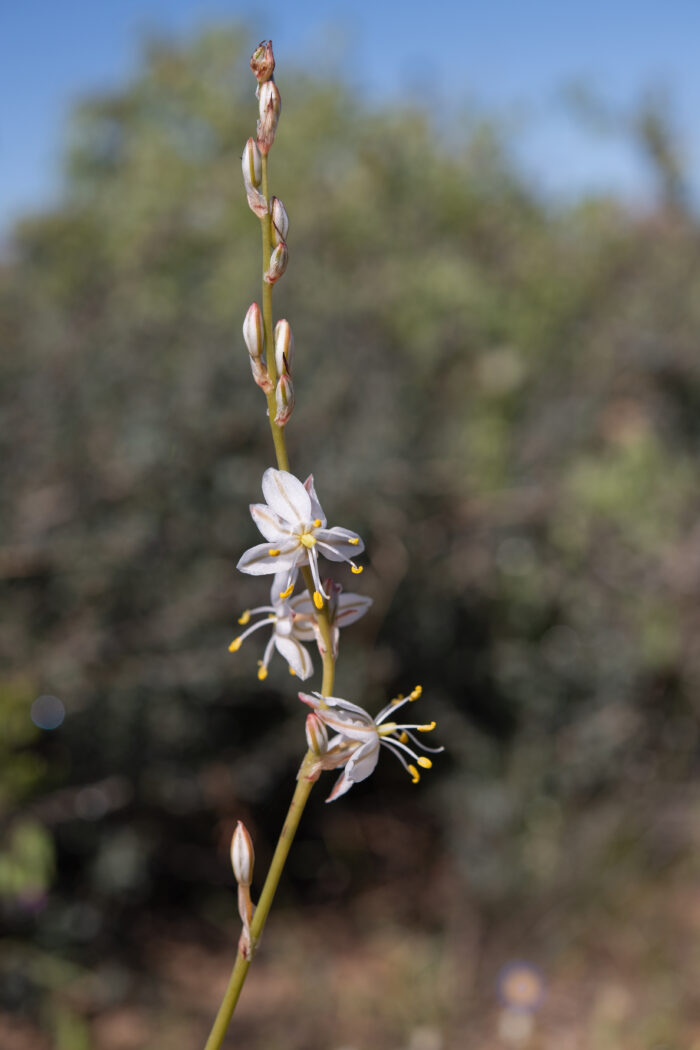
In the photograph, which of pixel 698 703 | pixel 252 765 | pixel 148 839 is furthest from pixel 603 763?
pixel 148 839

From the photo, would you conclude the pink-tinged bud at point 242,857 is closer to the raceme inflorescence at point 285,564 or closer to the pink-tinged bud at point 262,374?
the raceme inflorescence at point 285,564

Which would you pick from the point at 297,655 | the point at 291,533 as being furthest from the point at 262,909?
the point at 291,533

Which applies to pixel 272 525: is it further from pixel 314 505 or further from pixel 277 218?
pixel 277 218

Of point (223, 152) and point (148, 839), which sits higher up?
point (223, 152)

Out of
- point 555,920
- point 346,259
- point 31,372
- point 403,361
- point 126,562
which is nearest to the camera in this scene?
point 126,562


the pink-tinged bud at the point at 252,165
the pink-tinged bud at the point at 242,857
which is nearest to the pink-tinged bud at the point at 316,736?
the pink-tinged bud at the point at 242,857

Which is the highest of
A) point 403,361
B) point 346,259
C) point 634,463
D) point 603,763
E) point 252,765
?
point 346,259

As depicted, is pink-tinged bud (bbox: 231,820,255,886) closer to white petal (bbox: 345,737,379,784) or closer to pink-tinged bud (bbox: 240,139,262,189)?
white petal (bbox: 345,737,379,784)

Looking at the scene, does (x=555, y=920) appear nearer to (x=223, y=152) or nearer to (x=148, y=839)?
(x=148, y=839)
